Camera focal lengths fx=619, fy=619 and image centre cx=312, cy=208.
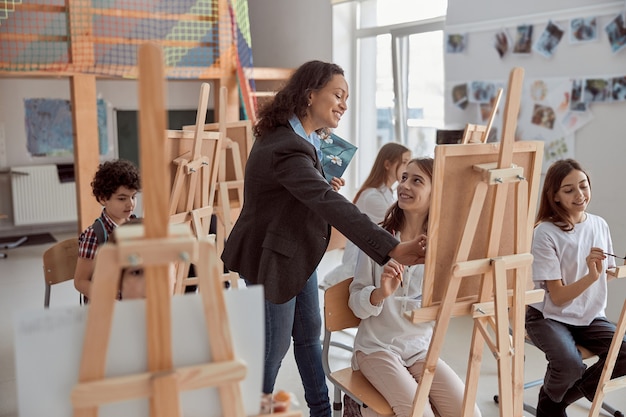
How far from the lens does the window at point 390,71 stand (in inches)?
215

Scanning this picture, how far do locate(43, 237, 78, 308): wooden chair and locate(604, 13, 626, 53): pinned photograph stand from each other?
10.3 ft

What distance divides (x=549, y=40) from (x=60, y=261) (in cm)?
318

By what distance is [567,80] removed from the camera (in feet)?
12.6

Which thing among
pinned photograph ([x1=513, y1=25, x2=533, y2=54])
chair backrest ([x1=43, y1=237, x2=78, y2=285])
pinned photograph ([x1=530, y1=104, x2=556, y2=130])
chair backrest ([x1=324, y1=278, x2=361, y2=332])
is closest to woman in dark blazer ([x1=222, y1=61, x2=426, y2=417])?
chair backrest ([x1=324, y1=278, x2=361, y2=332])

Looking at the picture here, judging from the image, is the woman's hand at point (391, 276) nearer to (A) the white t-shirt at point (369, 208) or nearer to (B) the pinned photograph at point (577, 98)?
(A) the white t-shirt at point (369, 208)

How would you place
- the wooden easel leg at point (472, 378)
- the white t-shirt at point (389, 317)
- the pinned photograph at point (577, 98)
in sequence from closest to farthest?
the wooden easel leg at point (472, 378)
the white t-shirt at point (389, 317)
the pinned photograph at point (577, 98)

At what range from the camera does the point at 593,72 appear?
369 cm

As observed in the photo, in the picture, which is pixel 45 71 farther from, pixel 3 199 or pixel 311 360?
pixel 311 360

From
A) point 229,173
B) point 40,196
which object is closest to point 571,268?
point 229,173

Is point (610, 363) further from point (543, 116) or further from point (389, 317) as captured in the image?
point (543, 116)

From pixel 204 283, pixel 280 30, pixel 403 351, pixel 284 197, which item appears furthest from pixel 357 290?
pixel 280 30

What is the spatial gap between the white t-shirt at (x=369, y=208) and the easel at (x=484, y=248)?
4.83ft

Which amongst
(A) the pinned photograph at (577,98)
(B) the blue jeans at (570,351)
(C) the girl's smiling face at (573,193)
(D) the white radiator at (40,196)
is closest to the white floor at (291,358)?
(B) the blue jeans at (570,351)

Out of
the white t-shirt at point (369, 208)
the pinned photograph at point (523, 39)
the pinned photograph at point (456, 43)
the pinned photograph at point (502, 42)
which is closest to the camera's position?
the white t-shirt at point (369, 208)
